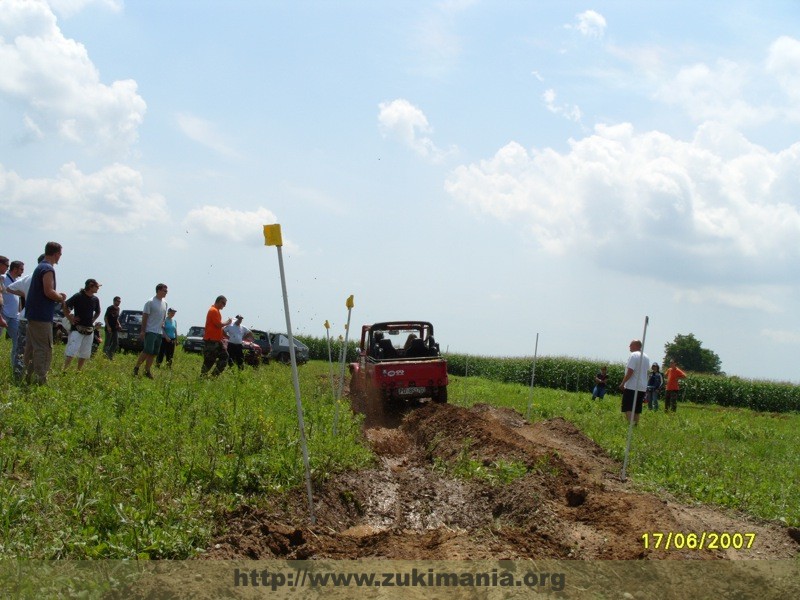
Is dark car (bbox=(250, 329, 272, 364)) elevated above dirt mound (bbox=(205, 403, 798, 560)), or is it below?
above

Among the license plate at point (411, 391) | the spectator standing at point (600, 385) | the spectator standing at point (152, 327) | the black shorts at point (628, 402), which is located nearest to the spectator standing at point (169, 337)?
the spectator standing at point (152, 327)

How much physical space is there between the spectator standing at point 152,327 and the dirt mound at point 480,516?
17.9 feet

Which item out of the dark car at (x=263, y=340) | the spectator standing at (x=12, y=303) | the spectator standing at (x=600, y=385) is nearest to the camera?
the spectator standing at (x=12, y=303)

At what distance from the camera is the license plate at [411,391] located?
602 inches

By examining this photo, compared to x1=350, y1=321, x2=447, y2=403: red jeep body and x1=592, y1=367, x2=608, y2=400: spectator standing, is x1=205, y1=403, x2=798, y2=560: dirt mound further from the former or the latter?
x1=592, y1=367, x2=608, y2=400: spectator standing

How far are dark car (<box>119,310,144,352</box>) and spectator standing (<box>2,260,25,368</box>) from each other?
501 inches

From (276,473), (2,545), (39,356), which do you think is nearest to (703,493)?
(276,473)

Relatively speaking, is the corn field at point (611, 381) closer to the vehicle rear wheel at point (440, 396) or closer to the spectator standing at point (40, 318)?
the vehicle rear wheel at point (440, 396)

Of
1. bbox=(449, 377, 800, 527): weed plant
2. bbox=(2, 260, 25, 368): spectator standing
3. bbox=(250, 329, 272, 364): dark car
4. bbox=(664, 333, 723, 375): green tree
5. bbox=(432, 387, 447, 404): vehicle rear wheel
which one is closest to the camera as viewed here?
bbox=(449, 377, 800, 527): weed plant

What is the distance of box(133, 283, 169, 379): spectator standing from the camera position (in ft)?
45.5

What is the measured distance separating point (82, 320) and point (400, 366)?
21.1 ft

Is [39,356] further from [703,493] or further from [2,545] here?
[703,493]

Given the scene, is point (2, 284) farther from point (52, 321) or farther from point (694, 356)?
point (694, 356)
